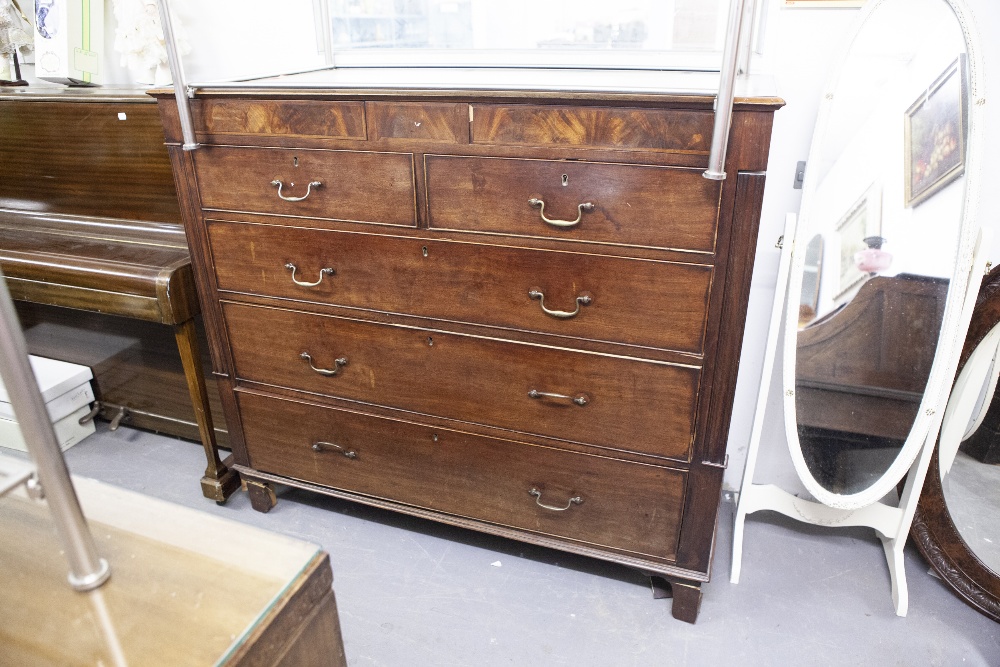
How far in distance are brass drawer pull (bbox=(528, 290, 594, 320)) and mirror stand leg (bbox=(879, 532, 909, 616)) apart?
42.6 inches

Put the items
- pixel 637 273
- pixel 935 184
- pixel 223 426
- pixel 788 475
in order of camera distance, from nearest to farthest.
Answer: pixel 637 273 → pixel 935 184 → pixel 788 475 → pixel 223 426

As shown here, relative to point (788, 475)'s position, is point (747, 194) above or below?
above

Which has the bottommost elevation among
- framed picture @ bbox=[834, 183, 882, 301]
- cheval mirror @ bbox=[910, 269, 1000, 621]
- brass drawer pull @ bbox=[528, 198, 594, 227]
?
cheval mirror @ bbox=[910, 269, 1000, 621]

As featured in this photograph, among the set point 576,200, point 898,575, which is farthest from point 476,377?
point 898,575

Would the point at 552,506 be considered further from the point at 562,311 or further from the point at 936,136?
the point at 936,136

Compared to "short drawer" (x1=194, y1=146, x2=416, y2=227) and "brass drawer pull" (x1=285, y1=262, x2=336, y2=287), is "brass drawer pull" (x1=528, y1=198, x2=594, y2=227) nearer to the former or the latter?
"short drawer" (x1=194, y1=146, x2=416, y2=227)

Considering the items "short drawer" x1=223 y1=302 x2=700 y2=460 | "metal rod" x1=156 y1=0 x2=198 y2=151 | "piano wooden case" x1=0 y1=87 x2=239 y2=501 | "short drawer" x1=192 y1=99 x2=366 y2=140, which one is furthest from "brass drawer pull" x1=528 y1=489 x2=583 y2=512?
"metal rod" x1=156 y1=0 x2=198 y2=151

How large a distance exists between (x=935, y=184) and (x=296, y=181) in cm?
147

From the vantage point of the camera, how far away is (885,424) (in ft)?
5.49

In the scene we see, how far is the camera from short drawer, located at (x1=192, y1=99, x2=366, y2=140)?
58.5 inches

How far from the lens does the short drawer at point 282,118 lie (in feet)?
4.87

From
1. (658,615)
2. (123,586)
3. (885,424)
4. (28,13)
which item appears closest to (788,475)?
(885,424)

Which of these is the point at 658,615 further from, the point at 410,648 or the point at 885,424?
the point at 885,424

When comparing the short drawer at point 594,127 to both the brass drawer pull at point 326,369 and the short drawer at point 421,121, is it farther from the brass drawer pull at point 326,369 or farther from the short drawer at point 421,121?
the brass drawer pull at point 326,369
